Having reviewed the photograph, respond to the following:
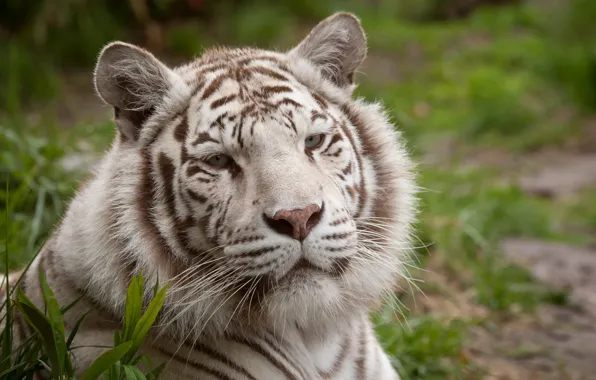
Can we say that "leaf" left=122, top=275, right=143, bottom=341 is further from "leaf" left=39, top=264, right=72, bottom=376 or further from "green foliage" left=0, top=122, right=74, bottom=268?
"green foliage" left=0, top=122, right=74, bottom=268

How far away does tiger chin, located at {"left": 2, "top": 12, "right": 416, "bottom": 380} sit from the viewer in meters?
2.20

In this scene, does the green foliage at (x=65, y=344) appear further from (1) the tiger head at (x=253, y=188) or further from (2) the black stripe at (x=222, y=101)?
(2) the black stripe at (x=222, y=101)

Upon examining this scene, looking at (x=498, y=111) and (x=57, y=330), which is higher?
(x=498, y=111)

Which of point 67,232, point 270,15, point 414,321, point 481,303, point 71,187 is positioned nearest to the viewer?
point 67,232

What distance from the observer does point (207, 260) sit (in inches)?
90.7

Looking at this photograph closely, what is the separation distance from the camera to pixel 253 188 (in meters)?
2.20

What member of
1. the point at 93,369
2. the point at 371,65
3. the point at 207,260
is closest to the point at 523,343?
the point at 207,260

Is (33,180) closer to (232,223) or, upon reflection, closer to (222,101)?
(222,101)

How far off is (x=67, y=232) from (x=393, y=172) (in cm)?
97

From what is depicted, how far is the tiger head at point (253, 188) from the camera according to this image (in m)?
2.18

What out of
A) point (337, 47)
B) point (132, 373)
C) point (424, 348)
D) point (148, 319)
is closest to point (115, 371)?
point (132, 373)

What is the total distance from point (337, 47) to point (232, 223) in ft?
2.40

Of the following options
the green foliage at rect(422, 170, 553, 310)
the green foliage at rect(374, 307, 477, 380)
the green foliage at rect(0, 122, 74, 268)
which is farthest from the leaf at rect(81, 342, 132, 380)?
the green foliage at rect(422, 170, 553, 310)

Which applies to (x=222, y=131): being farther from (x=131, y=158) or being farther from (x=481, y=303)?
(x=481, y=303)
